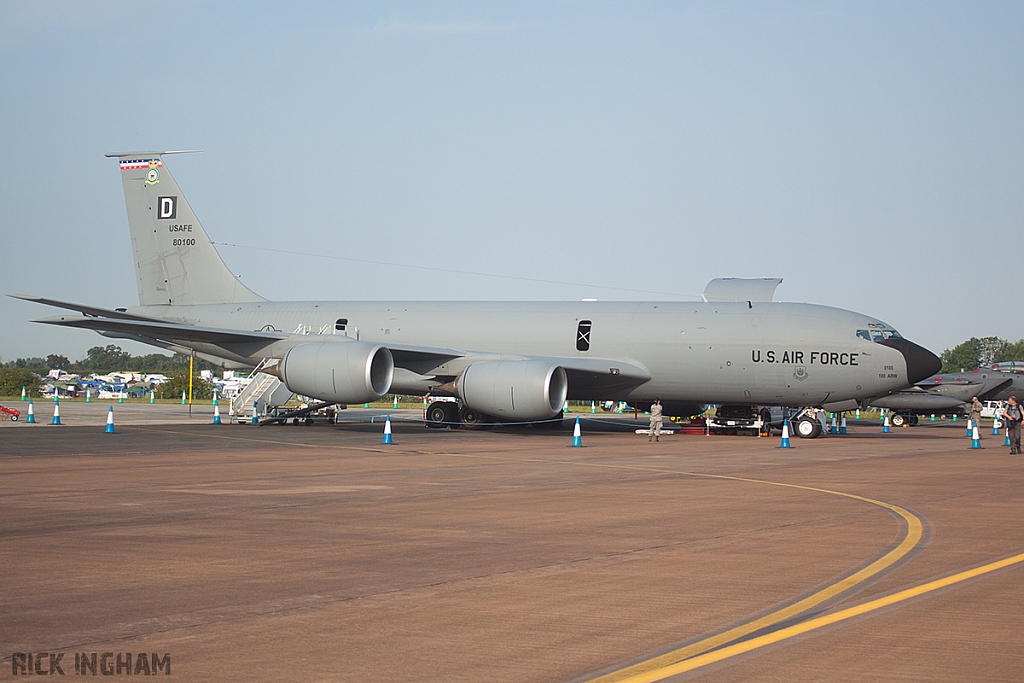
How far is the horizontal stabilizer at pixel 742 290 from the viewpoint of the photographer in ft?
109

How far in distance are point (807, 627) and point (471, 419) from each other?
2789 centimetres

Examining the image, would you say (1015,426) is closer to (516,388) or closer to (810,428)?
(810,428)

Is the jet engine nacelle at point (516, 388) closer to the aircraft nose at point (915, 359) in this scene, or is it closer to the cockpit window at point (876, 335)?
the cockpit window at point (876, 335)

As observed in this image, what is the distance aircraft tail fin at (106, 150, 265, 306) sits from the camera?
124 ft

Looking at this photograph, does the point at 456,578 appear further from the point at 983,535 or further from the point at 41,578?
the point at 983,535

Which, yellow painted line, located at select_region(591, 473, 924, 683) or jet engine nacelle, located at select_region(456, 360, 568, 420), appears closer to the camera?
yellow painted line, located at select_region(591, 473, 924, 683)

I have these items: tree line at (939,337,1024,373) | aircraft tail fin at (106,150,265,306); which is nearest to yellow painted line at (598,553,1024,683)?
aircraft tail fin at (106,150,265,306)

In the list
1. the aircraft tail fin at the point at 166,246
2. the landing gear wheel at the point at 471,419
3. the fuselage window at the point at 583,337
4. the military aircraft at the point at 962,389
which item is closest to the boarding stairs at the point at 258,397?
the aircraft tail fin at the point at 166,246

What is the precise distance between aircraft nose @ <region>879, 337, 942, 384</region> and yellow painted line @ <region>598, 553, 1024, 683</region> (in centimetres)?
2181

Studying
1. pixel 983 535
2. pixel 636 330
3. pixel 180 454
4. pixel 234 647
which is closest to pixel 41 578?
pixel 234 647

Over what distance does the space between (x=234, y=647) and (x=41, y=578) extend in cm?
278

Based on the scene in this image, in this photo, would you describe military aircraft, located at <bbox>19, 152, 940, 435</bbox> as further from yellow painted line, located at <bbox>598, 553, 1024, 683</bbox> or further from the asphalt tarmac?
yellow painted line, located at <bbox>598, 553, 1024, 683</bbox>

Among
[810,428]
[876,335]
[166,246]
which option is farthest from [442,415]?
[876,335]

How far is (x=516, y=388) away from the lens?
1176 inches
